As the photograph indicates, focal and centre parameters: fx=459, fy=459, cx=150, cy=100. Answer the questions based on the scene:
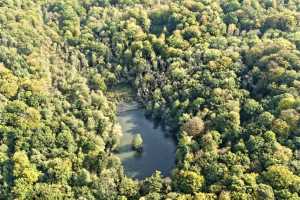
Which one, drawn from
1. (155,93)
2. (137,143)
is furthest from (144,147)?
(155,93)

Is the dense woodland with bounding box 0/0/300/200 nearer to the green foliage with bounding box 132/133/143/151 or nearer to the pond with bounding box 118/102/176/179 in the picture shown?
the pond with bounding box 118/102/176/179

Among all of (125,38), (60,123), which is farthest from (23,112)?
(125,38)

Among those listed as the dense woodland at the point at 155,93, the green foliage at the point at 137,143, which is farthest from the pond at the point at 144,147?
the dense woodland at the point at 155,93

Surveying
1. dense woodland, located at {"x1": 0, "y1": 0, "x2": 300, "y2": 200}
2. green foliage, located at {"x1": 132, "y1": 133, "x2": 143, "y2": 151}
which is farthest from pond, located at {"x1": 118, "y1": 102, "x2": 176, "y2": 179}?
dense woodland, located at {"x1": 0, "y1": 0, "x2": 300, "y2": 200}

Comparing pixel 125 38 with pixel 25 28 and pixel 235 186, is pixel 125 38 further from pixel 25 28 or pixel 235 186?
A: pixel 235 186

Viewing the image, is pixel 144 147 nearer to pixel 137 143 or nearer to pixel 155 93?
pixel 137 143

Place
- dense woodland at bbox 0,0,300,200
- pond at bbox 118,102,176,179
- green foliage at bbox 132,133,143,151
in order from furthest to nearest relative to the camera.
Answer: green foliage at bbox 132,133,143,151 < pond at bbox 118,102,176,179 < dense woodland at bbox 0,0,300,200
